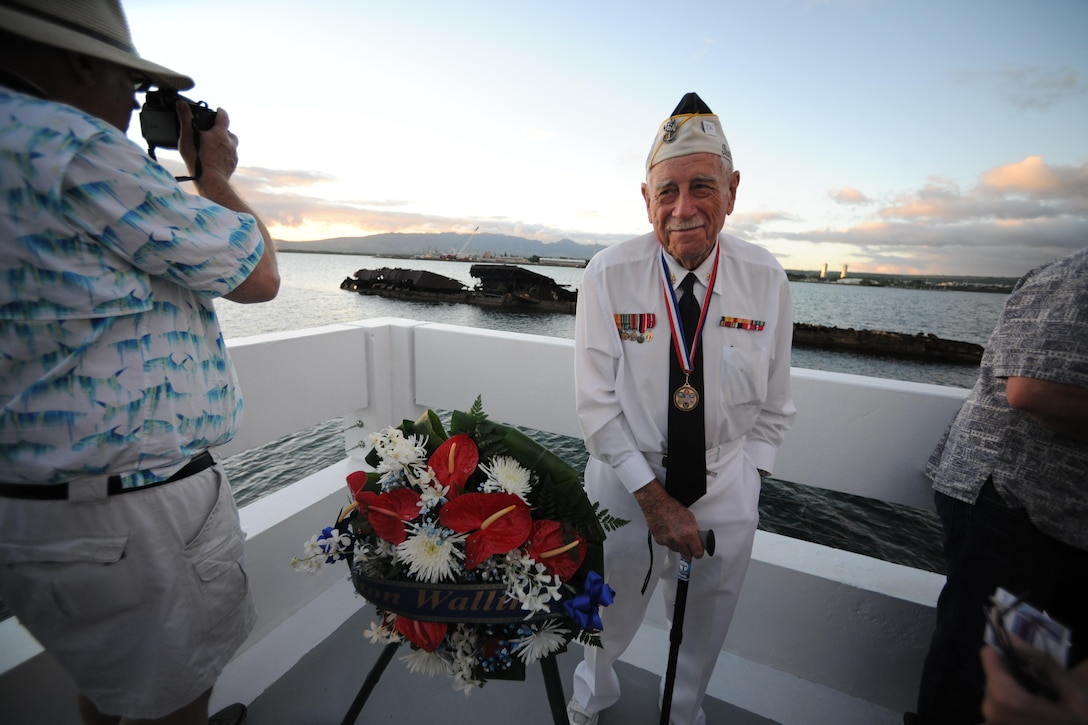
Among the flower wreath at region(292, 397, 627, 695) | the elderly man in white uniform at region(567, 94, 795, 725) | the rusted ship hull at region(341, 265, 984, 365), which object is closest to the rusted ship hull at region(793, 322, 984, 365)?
the rusted ship hull at region(341, 265, 984, 365)

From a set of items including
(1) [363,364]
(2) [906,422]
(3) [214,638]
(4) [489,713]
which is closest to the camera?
(3) [214,638]

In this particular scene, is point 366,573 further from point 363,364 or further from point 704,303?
point 363,364

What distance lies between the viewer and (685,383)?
51.6 inches

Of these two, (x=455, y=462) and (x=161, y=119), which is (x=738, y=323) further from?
(x=161, y=119)

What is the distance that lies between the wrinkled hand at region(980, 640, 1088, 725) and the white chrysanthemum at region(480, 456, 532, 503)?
26.9 inches

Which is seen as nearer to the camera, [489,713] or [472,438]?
[472,438]

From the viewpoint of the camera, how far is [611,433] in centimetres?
135

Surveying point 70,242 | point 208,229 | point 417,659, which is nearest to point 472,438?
point 417,659

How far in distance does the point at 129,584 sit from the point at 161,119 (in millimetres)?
959

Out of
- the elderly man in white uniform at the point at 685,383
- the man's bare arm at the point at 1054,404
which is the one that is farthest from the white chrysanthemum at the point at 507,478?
the man's bare arm at the point at 1054,404

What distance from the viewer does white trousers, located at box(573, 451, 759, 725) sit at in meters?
1.38

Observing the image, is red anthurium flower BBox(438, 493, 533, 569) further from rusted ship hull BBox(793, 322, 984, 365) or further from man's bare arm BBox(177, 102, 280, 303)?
rusted ship hull BBox(793, 322, 984, 365)

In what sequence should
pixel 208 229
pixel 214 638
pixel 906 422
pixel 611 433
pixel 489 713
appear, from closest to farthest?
pixel 208 229 → pixel 214 638 → pixel 611 433 → pixel 489 713 → pixel 906 422

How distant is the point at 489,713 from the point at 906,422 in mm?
1934
